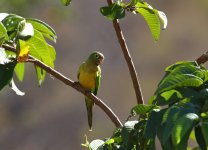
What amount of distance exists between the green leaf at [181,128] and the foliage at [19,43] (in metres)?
0.38

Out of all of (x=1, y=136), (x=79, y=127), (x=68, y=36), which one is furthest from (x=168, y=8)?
(x=1, y=136)

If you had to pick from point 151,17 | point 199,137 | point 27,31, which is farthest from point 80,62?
point 199,137

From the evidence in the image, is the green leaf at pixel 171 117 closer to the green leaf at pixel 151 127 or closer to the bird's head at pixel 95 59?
the green leaf at pixel 151 127

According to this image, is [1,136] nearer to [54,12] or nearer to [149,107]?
[54,12]

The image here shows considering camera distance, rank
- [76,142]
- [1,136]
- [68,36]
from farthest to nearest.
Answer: [68,36]
[1,136]
[76,142]

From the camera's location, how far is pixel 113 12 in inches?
47.3

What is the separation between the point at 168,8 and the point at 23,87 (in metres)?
3.03

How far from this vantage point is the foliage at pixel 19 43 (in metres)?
1.10

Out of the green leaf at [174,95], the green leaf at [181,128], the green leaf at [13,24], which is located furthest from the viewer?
the green leaf at [13,24]

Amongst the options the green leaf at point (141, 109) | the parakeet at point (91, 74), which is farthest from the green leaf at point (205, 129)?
the parakeet at point (91, 74)

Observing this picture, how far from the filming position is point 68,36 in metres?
11.9

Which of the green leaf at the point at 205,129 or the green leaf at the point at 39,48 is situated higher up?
the green leaf at the point at 39,48

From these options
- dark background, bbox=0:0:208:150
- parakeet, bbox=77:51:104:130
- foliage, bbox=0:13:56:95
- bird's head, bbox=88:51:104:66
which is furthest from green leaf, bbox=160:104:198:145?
dark background, bbox=0:0:208:150

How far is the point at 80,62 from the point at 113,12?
9.65 meters
